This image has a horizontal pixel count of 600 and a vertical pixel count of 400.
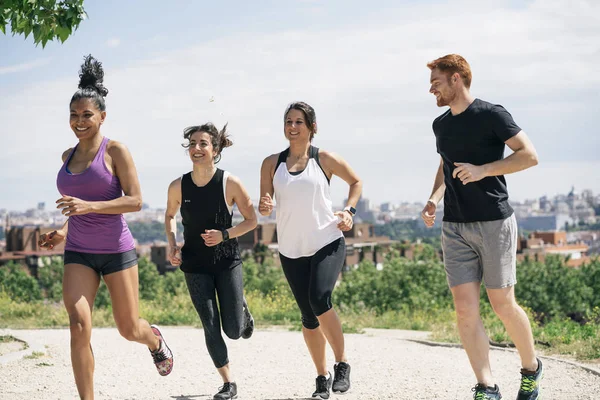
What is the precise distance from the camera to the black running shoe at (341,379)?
6781 mm

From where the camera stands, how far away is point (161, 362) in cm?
696

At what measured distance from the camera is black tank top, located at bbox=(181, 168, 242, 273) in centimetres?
665

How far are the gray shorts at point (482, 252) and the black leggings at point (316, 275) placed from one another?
97 cm

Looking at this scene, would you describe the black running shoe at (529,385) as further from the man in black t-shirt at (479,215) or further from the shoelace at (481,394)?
the shoelace at (481,394)

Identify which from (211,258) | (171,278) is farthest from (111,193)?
(171,278)

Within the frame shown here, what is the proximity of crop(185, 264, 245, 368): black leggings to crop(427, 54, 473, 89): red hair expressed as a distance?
222 centimetres

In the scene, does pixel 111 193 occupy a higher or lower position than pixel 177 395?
higher

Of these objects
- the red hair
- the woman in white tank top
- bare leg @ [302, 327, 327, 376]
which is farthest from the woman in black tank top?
the red hair

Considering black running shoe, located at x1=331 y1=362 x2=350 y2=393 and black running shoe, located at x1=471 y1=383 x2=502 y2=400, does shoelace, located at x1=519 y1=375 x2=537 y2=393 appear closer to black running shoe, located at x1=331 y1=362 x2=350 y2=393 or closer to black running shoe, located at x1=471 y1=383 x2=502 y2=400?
black running shoe, located at x1=471 y1=383 x2=502 y2=400

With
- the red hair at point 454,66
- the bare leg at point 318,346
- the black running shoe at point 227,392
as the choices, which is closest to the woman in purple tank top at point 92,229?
the black running shoe at point 227,392

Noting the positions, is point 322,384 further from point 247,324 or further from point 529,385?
point 529,385

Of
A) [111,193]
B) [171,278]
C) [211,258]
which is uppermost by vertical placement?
[111,193]

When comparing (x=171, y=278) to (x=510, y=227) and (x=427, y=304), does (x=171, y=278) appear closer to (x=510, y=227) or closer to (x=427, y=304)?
(x=427, y=304)

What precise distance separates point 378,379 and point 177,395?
1.84 meters
